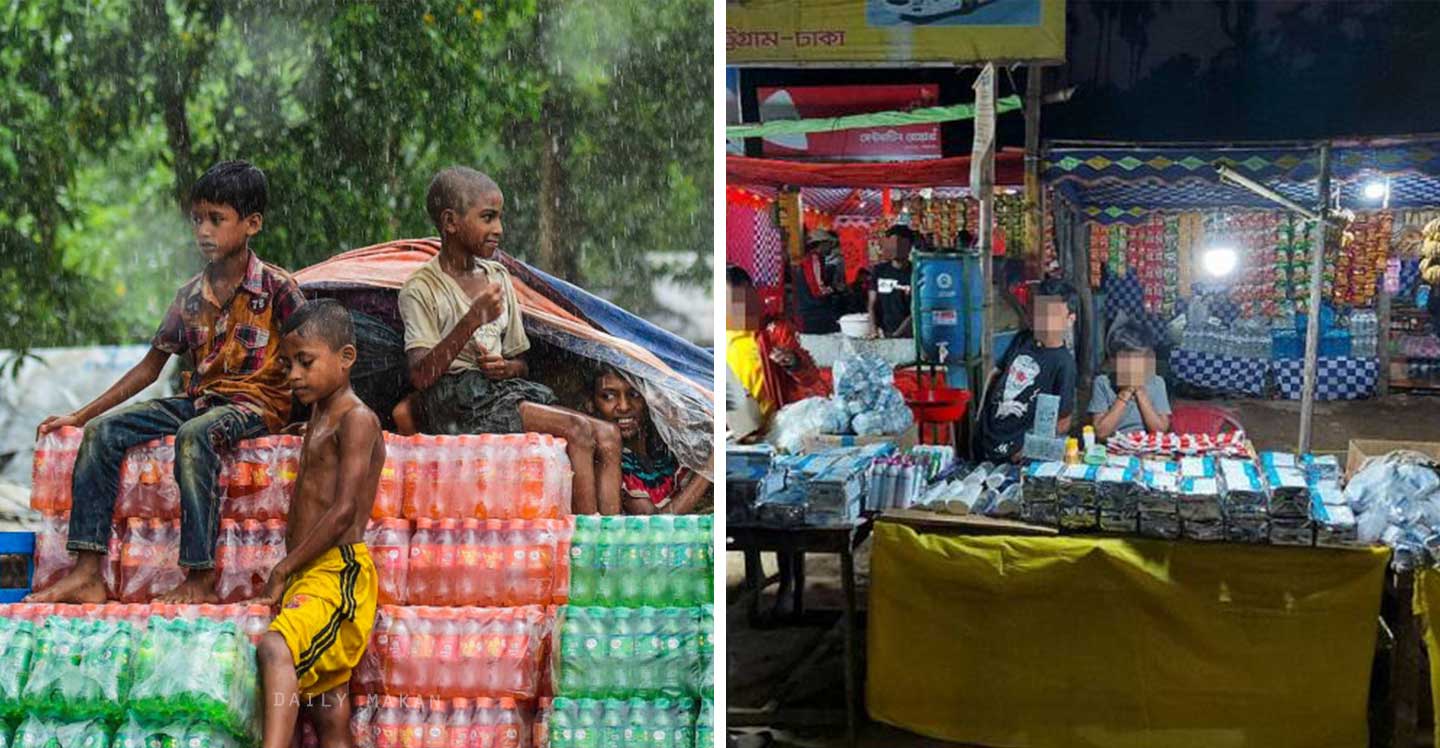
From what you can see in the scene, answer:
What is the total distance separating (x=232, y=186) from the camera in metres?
2.84

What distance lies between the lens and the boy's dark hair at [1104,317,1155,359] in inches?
180

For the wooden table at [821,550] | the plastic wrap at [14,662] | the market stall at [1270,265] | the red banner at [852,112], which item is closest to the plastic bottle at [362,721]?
the plastic wrap at [14,662]

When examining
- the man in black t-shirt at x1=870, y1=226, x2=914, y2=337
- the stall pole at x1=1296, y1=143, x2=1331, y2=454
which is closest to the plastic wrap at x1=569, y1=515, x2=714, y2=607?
the stall pole at x1=1296, y1=143, x2=1331, y2=454

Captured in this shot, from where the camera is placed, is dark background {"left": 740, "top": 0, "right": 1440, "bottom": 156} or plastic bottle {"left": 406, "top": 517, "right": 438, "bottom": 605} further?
dark background {"left": 740, "top": 0, "right": 1440, "bottom": 156}

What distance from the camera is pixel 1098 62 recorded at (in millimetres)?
5215

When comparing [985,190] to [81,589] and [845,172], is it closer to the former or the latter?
[845,172]

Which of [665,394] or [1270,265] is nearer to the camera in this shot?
[665,394]

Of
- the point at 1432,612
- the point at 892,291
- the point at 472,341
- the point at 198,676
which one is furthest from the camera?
the point at 892,291

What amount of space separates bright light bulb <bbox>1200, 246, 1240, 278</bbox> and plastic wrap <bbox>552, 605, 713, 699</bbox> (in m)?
2.79

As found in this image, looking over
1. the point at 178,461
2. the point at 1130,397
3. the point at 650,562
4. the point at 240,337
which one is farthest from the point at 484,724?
the point at 1130,397

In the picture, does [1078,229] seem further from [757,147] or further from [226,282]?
[757,147]

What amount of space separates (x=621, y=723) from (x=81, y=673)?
1185 mm

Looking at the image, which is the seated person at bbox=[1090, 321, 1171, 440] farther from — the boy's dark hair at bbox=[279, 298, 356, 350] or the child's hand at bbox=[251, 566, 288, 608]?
the child's hand at bbox=[251, 566, 288, 608]

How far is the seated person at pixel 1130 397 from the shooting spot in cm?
449
